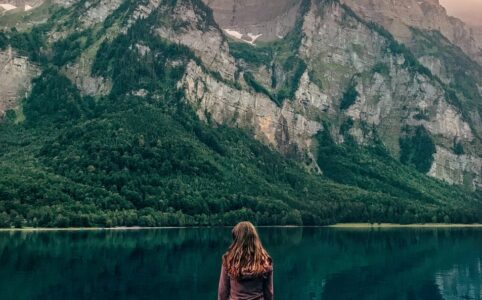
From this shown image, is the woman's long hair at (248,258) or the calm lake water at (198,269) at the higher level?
the woman's long hair at (248,258)

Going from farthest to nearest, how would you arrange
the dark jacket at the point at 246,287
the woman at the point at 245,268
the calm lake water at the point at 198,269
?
the calm lake water at the point at 198,269, the dark jacket at the point at 246,287, the woman at the point at 245,268

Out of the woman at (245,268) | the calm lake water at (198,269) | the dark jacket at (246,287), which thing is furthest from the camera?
the calm lake water at (198,269)

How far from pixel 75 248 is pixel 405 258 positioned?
6985 cm

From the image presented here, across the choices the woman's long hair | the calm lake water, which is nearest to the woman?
the woman's long hair

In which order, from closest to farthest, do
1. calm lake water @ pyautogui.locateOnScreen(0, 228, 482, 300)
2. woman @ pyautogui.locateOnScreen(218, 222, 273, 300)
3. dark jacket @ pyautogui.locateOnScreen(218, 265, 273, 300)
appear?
woman @ pyautogui.locateOnScreen(218, 222, 273, 300) → dark jacket @ pyautogui.locateOnScreen(218, 265, 273, 300) → calm lake water @ pyautogui.locateOnScreen(0, 228, 482, 300)

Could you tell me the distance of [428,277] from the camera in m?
118

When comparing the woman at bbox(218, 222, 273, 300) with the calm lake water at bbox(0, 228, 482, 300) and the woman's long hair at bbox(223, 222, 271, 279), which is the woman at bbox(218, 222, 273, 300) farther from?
the calm lake water at bbox(0, 228, 482, 300)

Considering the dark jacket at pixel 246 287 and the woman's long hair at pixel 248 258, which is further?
the dark jacket at pixel 246 287

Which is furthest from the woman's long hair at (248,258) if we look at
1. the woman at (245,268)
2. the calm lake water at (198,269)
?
the calm lake water at (198,269)

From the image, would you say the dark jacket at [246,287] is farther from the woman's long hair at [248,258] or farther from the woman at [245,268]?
the woman's long hair at [248,258]

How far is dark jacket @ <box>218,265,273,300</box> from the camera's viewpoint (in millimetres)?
18109

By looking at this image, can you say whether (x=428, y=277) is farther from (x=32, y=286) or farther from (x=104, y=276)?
(x=32, y=286)

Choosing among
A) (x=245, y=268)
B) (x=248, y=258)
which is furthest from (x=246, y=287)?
(x=248, y=258)

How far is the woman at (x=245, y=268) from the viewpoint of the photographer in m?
18.0
